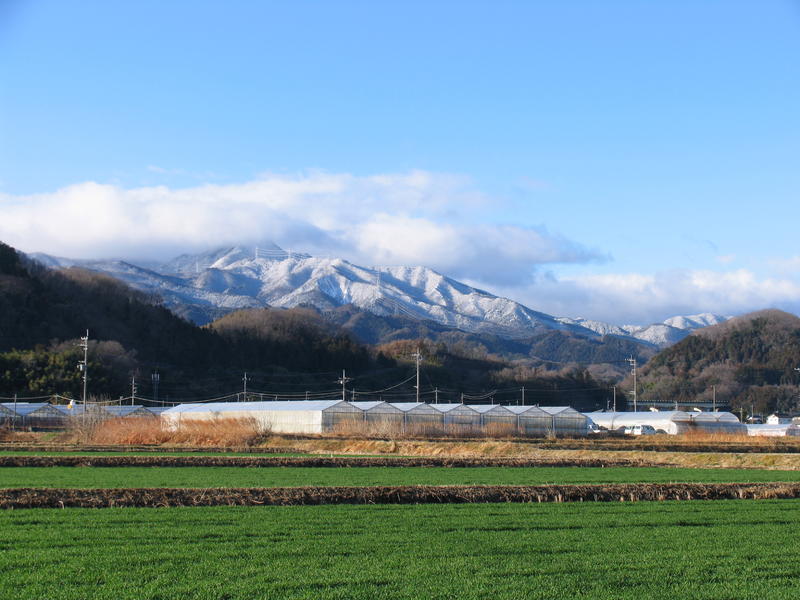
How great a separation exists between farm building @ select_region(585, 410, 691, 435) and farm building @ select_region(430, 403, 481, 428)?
2429cm

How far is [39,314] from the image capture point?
125125 millimetres

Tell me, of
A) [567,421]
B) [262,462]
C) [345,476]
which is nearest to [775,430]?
[567,421]

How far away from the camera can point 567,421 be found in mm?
82812

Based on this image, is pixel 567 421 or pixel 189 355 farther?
pixel 189 355

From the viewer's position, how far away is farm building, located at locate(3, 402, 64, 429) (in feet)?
255

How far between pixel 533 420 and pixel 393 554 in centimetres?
6810

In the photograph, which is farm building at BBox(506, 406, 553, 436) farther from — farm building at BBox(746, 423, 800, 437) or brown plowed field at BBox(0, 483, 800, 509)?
brown plowed field at BBox(0, 483, 800, 509)

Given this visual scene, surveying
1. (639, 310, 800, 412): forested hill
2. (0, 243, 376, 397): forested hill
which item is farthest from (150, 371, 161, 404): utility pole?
(639, 310, 800, 412): forested hill

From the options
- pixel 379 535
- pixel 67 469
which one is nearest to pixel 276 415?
pixel 67 469

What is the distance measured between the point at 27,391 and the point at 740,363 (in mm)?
144607

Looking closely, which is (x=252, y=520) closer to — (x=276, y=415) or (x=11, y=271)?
(x=276, y=415)

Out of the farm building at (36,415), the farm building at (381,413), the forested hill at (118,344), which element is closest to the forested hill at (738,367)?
the forested hill at (118,344)

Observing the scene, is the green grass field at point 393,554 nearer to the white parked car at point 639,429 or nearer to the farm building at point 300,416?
the farm building at point 300,416

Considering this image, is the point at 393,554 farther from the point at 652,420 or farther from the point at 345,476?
the point at 652,420
